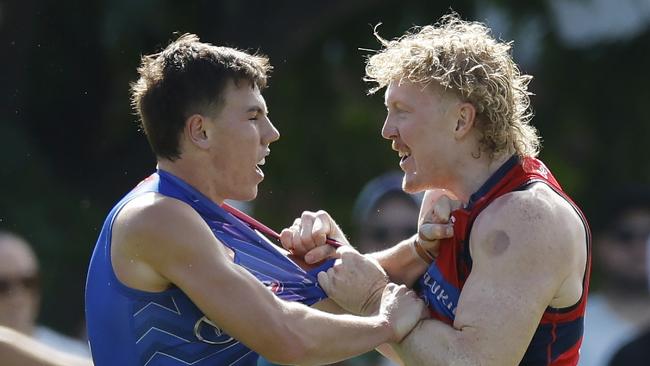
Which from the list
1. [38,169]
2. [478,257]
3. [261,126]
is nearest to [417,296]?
[478,257]

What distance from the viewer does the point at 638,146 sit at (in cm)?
959

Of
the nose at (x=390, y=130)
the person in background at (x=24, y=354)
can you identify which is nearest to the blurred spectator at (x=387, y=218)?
the person in background at (x=24, y=354)

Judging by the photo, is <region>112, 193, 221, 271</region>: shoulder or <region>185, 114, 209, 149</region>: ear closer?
<region>112, 193, 221, 271</region>: shoulder

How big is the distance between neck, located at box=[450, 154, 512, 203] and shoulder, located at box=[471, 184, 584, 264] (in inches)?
7.3

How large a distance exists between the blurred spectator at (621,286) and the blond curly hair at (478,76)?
2885mm

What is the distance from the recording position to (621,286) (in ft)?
25.5

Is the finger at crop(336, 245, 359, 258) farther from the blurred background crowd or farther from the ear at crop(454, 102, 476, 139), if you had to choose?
the blurred background crowd

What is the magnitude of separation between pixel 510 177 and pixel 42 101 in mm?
4243

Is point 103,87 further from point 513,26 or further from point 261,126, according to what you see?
point 261,126

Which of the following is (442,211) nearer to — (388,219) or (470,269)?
(470,269)

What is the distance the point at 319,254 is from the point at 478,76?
79cm

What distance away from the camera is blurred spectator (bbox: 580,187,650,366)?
7656 millimetres

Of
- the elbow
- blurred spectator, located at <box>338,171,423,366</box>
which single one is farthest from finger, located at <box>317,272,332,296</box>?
blurred spectator, located at <box>338,171,423,366</box>

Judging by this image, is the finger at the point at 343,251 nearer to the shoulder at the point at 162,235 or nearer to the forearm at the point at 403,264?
the forearm at the point at 403,264
